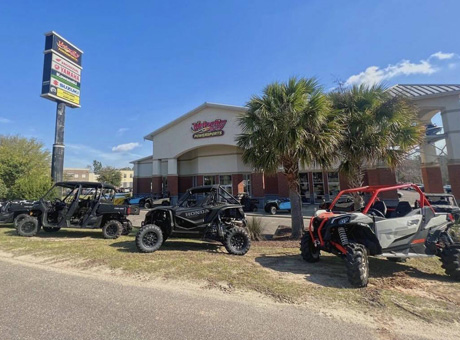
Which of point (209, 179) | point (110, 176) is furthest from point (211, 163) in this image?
point (110, 176)

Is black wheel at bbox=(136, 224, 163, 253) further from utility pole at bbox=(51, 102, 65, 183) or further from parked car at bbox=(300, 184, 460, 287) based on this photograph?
utility pole at bbox=(51, 102, 65, 183)

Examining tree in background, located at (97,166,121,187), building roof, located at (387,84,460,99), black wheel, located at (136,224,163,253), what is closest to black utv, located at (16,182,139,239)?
black wheel, located at (136,224,163,253)

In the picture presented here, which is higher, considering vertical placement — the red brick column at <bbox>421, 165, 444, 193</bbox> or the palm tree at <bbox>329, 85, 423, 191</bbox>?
the palm tree at <bbox>329, 85, 423, 191</bbox>

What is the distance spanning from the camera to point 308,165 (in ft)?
29.4

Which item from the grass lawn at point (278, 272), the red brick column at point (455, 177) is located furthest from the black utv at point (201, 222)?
the red brick column at point (455, 177)

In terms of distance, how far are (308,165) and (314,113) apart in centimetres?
185

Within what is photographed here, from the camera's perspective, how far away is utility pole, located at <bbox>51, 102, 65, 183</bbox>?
17.4 meters

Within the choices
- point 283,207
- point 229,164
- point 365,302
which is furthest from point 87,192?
point 229,164

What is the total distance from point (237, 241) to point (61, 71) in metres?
19.8

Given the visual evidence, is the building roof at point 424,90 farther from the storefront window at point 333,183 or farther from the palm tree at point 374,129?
the storefront window at point 333,183

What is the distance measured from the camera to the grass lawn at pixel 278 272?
3.76 meters

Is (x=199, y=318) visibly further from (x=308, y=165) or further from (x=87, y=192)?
(x=87, y=192)

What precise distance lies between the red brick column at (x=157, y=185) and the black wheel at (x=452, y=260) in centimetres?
2666

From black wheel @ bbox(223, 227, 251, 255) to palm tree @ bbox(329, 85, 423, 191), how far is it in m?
5.27
